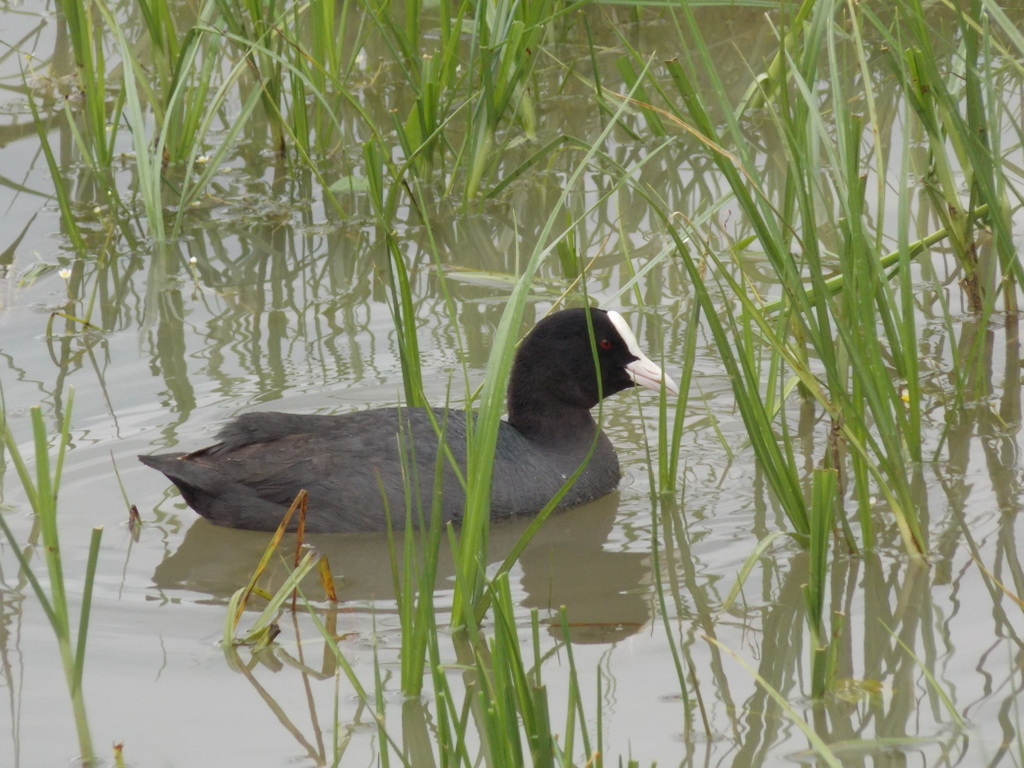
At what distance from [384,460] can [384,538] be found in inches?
8.4

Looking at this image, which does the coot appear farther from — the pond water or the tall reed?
the tall reed

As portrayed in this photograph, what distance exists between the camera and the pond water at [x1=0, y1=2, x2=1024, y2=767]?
2.82m

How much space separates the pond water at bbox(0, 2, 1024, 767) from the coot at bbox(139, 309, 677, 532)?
0.10m

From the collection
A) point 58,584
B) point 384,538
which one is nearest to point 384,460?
point 384,538

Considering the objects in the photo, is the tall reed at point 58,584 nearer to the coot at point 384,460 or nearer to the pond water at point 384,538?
the pond water at point 384,538

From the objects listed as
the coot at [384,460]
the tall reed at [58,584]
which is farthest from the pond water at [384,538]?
the tall reed at [58,584]

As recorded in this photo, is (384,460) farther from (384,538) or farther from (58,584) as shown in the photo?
(58,584)

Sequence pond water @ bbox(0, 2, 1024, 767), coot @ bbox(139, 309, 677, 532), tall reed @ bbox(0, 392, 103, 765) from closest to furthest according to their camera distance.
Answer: tall reed @ bbox(0, 392, 103, 765), pond water @ bbox(0, 2, 1024, 767), coot @ bbox(139, 309, 677, 532)

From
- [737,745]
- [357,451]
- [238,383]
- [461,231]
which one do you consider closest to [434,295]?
[461,231]

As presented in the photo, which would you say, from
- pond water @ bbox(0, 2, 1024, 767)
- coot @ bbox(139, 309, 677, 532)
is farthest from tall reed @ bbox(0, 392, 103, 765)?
coot @ bbox(139, 309, 677, 532)

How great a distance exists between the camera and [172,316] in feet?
16.5

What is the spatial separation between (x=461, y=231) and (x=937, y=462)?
7.52 ft

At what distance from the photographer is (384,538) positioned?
3990 millimetres

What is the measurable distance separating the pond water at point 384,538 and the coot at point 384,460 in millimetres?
96
